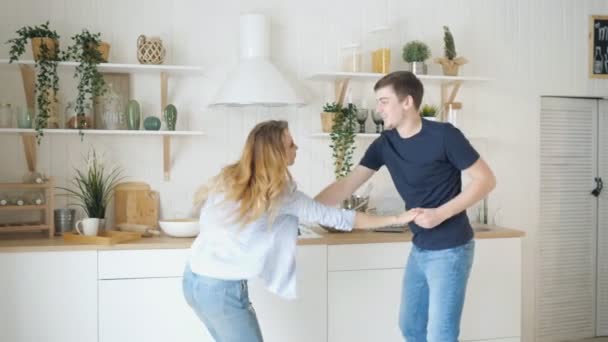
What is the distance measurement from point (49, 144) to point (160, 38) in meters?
0.87

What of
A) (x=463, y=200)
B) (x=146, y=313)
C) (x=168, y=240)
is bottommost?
(x=146, y=313)

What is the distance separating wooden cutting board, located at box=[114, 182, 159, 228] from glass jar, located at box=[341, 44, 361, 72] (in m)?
1.38

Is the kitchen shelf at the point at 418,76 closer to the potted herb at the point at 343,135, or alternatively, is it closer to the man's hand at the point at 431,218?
the potted herb at the point at 343,135

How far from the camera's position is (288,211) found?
7.61 feet

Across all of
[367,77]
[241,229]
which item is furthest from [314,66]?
[241,229]

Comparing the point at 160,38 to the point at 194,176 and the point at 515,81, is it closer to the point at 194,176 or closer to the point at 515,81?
the point at 194,176

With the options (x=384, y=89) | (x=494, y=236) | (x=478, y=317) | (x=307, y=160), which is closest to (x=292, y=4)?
(x=307, y=160)

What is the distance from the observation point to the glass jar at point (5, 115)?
11.0 feet

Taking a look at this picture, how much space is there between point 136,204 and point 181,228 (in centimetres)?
44

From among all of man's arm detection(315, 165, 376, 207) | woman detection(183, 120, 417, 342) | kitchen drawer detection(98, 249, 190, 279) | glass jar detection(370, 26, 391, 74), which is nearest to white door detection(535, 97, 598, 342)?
glass jar detection(370, 26, 391, 74)

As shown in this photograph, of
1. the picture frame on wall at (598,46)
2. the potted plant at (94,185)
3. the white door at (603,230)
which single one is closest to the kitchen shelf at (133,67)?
the potted plant at (94,185)

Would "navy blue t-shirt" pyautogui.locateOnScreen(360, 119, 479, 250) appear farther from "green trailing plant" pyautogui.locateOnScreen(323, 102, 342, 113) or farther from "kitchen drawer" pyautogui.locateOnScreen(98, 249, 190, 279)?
"kitchen drawer" pyautogui.locateOnScreen(98, 249, 190, 279)

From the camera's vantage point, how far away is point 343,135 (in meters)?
3.74

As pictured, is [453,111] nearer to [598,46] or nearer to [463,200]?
[598,46]
